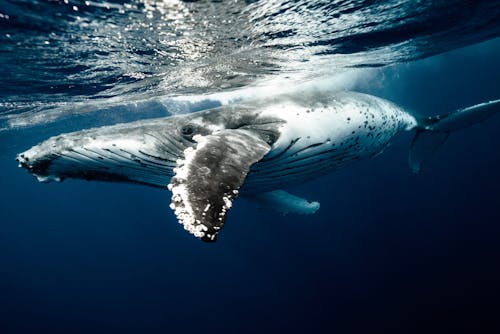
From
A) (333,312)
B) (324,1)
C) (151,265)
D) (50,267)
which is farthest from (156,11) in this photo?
(50,267)

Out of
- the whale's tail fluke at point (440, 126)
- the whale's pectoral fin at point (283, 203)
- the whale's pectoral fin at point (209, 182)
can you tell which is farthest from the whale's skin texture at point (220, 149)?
the whale's tail fluke at point (440, 126)

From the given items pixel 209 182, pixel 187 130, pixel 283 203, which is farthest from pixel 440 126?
pixel 209 182

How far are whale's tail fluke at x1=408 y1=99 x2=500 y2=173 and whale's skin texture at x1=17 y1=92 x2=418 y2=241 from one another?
237cm

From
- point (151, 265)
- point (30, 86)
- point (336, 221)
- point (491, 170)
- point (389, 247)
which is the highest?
point (30, 86)

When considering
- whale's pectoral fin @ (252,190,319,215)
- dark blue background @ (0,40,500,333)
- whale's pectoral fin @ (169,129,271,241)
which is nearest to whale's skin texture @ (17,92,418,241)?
whale's pectoral fin @ (169,129,271,241)

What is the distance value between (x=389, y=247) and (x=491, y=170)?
19947 millimetres

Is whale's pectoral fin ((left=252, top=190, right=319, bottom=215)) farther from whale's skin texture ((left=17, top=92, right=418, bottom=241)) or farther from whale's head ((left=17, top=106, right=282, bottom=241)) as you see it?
whale's head ((left=17, top=106, right=282, bottom=241))

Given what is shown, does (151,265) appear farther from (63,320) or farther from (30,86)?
(30,86)

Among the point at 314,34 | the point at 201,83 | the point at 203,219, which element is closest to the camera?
the point at 203,219

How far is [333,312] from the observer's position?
1246 inches

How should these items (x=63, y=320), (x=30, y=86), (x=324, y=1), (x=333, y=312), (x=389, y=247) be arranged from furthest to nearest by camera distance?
(x=63, y=320) → (x=389, y=247) → (x=333, y=312) → (x=30, y=86) → (x=324, y=1)

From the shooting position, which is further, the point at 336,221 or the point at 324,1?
the point at 336,221

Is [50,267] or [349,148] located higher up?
[349,148]

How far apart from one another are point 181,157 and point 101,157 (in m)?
0.92
